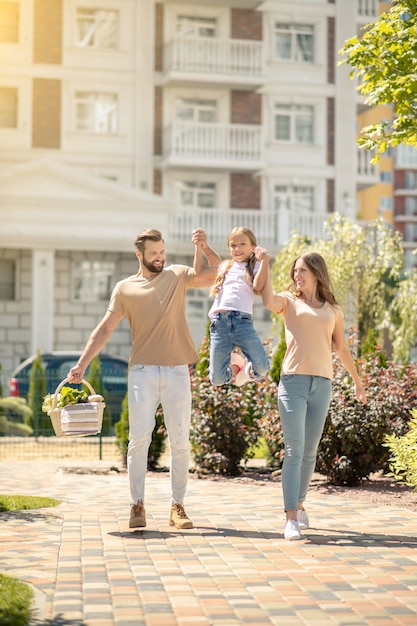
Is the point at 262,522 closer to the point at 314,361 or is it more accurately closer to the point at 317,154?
the point at 314,361

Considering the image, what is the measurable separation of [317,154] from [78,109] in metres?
8.58

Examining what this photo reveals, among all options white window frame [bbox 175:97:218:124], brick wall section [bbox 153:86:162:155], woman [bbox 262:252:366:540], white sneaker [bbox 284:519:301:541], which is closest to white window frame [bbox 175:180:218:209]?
brick wall section [bbox 153:86:162:155]

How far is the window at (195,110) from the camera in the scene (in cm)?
4053

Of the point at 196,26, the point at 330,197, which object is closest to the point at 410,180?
the point at 330,197

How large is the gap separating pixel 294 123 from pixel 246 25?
3.76m

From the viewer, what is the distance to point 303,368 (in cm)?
848

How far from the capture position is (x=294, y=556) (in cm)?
774

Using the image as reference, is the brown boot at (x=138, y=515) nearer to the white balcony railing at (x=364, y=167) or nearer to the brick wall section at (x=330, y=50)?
the brick wall section at (x=330, y=50)

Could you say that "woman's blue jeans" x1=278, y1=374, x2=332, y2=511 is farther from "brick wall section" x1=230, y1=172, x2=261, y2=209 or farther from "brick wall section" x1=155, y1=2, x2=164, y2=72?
"brick wall section" x1=155, y1=2, x2=164, y2=72

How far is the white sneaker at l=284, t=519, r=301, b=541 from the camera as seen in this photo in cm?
841

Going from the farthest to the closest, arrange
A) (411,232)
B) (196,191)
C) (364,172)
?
(411,232), (364,172), (196,191)

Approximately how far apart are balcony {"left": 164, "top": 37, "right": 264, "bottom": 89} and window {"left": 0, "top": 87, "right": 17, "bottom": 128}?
510 cm

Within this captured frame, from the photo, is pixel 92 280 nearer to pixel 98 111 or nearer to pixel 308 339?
pixel 98 111

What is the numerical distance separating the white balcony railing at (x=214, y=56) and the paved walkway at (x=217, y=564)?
97.8ft
